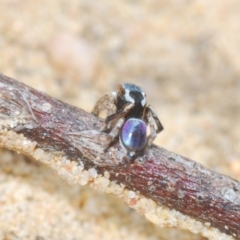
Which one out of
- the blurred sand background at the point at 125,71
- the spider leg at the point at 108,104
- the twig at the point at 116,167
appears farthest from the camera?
the blurred sand background at the point at 125,71

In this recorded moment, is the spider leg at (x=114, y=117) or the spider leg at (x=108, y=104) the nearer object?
the spider leg at (x=114, y=117)

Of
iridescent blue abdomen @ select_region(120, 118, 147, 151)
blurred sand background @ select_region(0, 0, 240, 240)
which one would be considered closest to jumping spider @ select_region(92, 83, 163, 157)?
iridescent blue abdomen @ select_region(120, 118, 147, 151)

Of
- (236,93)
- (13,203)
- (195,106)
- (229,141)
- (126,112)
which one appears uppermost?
(236,93)

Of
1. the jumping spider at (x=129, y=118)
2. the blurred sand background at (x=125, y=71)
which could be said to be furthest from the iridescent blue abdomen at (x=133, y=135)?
the blurred sand background at (x=125, y=71)

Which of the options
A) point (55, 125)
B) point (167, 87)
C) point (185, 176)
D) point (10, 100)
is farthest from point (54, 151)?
point (167, 87)

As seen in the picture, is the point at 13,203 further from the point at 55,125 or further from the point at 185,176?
the point at 185,176

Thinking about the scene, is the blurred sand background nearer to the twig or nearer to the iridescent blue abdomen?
the twig

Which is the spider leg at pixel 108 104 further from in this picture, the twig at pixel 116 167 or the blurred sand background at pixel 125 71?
the blurred sand background at pixel 125 71

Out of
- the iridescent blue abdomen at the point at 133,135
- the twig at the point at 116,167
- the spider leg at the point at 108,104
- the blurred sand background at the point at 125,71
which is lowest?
the twig at the point at 116,167
